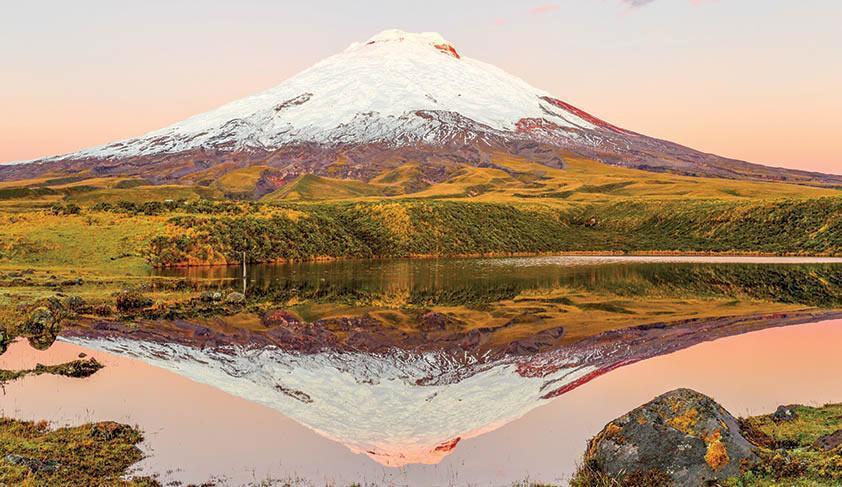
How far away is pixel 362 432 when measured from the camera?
17.5 metres

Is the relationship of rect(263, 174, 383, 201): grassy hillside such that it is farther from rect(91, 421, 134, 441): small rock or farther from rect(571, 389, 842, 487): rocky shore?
rect(571, 389, 842, 487): rocky shore

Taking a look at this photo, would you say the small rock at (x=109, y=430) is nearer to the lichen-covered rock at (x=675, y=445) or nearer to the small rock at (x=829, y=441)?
the lichen-covered rock at (x=675, y=445)

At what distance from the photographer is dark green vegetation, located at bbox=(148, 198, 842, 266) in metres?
77.6

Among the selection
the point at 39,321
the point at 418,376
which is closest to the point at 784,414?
the point at 418,376

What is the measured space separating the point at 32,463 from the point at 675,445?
12.1 meters

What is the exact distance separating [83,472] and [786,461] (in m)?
13.1

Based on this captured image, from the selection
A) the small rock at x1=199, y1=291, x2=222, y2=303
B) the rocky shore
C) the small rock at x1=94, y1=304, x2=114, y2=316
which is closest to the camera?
the rocky shore

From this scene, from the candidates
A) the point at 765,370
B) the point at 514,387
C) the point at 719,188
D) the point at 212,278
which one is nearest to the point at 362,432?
the point at 514,387

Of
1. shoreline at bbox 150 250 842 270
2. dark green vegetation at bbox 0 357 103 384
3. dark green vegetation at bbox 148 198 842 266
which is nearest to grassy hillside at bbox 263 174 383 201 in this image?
dark green vegetation at bbox 148 198 842 266

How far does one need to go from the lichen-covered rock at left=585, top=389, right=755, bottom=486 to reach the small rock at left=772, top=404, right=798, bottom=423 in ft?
14.8

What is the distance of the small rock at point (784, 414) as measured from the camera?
17.2m

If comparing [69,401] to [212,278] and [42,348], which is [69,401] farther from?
[212,278]

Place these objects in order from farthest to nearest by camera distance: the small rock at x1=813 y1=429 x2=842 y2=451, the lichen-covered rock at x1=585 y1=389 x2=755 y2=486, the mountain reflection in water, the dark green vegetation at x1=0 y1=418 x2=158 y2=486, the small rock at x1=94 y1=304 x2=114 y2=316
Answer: the small rock at x1=94 y1=304 x2=114 y2=316
the mountain reflection in water
the small rock at x1=813 y1=429 x2=842 y2=451
the dark green vegetation at x1=0 y1=418 x2=158 y2=486
the lichen-covered rock at x1=585 y1=389 x2=755 y2=486

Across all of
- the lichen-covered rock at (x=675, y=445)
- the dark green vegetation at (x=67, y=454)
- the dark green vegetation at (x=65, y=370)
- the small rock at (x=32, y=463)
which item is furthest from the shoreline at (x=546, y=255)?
the lichen-covered rock at (x=675, y=445)
